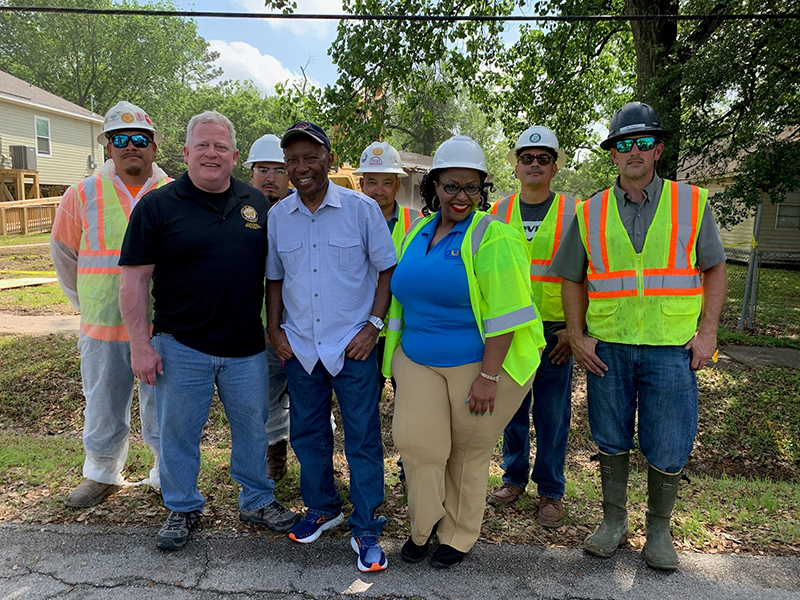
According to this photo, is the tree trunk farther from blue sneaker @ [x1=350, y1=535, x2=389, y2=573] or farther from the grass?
blue sneaker @ [x1=350, y1=535, x2=389, y2=573]

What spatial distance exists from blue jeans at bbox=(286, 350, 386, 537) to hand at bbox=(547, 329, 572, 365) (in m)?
1.17

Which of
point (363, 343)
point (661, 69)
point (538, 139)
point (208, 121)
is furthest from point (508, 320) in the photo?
point (661, 69)

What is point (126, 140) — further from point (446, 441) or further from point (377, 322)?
point (446, 441)

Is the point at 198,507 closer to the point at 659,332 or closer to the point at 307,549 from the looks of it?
the point at 307,549

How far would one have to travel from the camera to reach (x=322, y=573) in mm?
3105

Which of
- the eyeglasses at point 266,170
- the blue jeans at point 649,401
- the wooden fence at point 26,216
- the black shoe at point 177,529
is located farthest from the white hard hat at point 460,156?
the wooden fence at point 26,216

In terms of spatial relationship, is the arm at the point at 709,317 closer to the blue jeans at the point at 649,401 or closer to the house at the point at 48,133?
the blue jeans at the point at 649,401

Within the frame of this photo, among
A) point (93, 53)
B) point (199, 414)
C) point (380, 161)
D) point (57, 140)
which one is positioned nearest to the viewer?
point (199, 414)

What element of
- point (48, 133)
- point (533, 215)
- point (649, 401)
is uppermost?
point (48, 133)

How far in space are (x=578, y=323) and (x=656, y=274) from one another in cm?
52

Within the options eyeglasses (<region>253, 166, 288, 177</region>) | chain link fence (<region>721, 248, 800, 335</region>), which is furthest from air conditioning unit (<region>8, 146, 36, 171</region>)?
chain link fence (<region>721, 248, 800, 335</region>)

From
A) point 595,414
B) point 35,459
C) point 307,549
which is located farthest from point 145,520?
point 595,414

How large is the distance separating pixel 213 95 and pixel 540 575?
57690mm

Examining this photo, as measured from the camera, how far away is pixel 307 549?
3.34 metres
